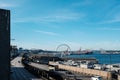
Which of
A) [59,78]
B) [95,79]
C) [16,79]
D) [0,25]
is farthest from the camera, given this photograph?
[16,79]

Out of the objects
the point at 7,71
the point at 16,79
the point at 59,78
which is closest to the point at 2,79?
the point at 7,71

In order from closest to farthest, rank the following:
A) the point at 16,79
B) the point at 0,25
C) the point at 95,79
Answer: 1. the point at 0,25
2. the point at 95,79
3. the point at 16,79

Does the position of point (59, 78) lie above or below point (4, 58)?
below

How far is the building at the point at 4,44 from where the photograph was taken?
33.3m

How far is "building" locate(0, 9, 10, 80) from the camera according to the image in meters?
33.3

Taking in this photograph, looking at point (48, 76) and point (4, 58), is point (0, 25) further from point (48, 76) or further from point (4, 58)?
point (48, 76)

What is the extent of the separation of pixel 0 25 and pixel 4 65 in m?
4.12

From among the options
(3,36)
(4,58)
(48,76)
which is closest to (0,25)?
(3,36)

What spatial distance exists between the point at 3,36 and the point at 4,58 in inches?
89.5

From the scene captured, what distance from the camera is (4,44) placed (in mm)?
33625

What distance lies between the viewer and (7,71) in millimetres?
33844

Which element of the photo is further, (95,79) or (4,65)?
(95,79)

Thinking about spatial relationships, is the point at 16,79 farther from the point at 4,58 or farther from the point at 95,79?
the point at 4,58

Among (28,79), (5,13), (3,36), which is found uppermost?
(5,13)
